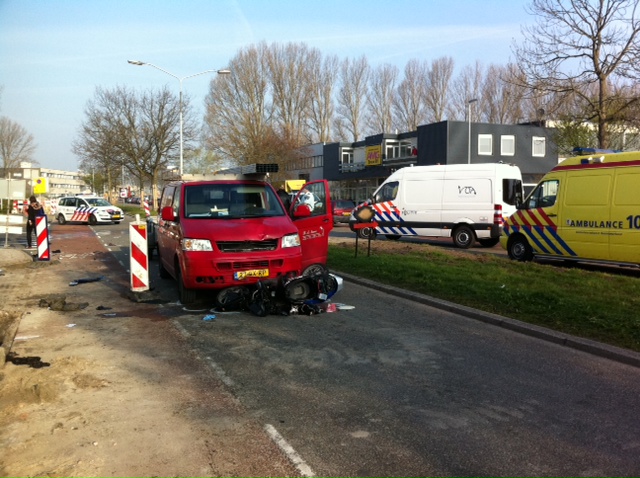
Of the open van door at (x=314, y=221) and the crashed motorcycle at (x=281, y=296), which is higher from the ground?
the open van door at (x=314, y=221)

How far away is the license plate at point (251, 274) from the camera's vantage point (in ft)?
26.0

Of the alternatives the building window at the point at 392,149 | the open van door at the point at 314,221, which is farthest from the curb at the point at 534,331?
the building window at the point at 392,149

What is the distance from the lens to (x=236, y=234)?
802cm

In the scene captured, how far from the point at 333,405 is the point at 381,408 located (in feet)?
1.30

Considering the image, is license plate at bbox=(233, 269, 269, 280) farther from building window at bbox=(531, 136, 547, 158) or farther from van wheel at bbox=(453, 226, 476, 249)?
building window at bbox=(531, 136, 547, 158)

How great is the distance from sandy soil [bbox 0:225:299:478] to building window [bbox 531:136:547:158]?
43646mm

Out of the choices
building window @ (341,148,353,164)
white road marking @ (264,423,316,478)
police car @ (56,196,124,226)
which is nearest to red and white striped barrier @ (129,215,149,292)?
white road marking @ (264,423,316,478)

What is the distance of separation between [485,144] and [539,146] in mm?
5542

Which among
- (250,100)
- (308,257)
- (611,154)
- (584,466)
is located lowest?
(584,466)

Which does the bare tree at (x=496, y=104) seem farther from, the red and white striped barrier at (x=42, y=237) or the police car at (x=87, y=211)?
the red and white striped barrier at (x=42, y=237)

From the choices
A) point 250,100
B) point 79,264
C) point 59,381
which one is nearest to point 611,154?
point 59,381

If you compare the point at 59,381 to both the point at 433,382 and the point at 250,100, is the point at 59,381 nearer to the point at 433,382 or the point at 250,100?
the point at 433,382

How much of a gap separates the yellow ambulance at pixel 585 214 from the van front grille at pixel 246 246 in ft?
25.1

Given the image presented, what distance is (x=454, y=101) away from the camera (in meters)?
60.4
